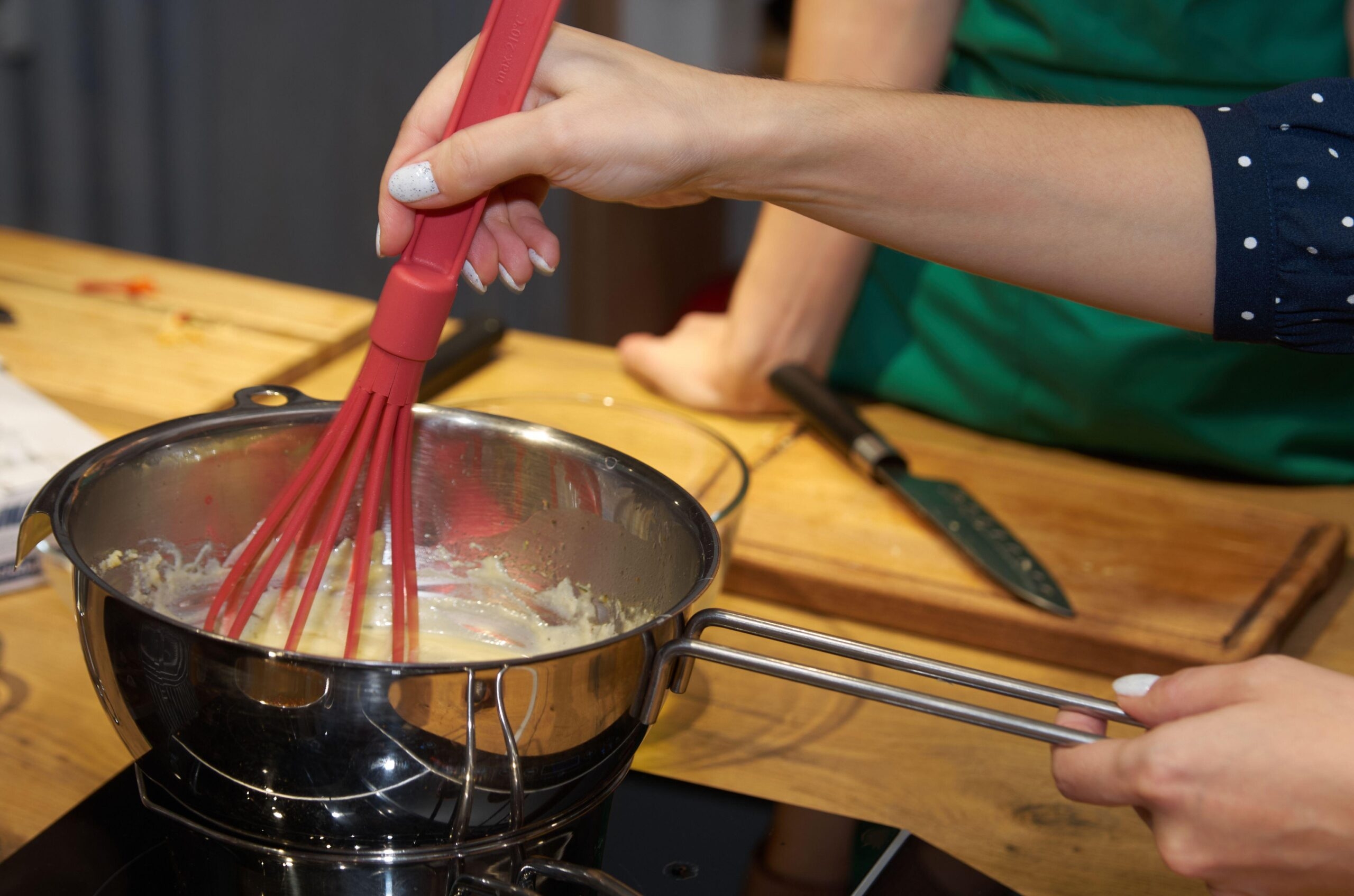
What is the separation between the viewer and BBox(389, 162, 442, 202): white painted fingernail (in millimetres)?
513

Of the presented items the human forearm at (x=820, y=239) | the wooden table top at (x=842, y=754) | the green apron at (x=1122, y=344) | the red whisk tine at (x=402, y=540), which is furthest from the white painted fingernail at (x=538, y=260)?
the green apron at (x=1122, y=344)

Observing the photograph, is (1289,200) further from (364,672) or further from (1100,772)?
(364,672)

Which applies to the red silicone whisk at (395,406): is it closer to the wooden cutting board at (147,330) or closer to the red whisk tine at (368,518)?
the red whisk tine at (368,518)

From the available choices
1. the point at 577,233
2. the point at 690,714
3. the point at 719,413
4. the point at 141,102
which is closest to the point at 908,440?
the point at 719,413

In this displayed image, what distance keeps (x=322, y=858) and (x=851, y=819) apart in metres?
0.21

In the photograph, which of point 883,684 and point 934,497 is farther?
point 934,497

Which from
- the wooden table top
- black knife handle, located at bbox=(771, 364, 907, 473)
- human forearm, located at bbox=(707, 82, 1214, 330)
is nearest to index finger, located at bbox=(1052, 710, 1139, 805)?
the wooden table top

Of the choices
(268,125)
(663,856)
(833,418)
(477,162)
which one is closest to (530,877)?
(663,856)

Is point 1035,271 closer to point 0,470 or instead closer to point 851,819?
point 851,819

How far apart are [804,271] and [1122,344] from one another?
0.25 m

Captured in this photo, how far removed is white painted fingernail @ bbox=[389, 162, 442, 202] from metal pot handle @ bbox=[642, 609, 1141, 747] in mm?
210

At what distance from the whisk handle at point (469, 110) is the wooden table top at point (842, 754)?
24 centimetres

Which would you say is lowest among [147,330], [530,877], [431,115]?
[147,330]

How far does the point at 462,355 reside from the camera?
953mm
